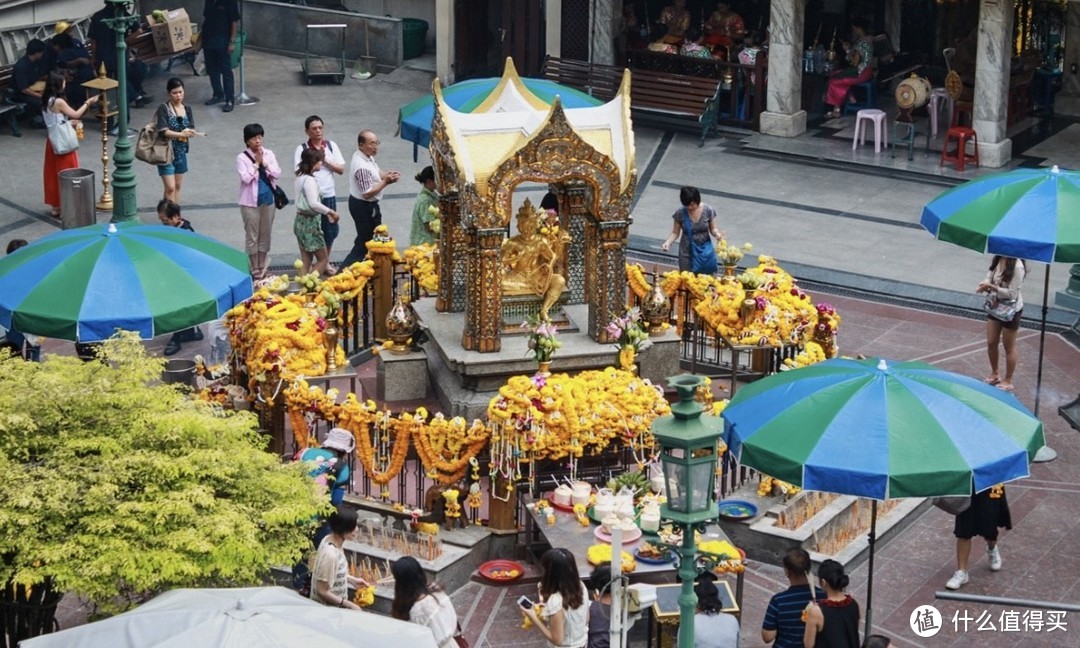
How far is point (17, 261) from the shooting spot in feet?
48.7

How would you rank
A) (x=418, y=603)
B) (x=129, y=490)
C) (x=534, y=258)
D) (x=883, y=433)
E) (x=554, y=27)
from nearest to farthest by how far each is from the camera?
(x=129, y=490), (x=418, y=603), (x=883, y=433), (x=534, y=258), (x=554, y=27)

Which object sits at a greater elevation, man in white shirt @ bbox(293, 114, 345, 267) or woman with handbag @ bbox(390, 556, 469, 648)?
man in white shirt @ bbox(293, 114, 345, 267)

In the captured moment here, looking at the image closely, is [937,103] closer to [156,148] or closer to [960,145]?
[960,145]

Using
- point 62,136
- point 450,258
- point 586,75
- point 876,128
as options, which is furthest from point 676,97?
point 450,258

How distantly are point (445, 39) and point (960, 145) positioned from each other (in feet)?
30.3

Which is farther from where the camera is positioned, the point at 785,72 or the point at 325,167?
the point at 785,72

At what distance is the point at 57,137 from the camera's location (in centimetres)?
2216

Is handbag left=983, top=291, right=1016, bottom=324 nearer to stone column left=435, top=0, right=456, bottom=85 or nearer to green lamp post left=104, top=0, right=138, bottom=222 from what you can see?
green lamp post left=104, top=0, right=138, bottom=222

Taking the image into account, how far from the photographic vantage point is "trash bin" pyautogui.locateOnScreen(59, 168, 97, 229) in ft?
70.1

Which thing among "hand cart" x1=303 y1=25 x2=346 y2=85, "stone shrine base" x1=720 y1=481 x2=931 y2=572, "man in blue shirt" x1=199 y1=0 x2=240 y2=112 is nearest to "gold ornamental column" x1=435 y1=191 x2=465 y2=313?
"stone shrine base" x1=720 y1=481 x2=931 y2=572

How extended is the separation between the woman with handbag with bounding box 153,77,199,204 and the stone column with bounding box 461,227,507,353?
716 centimetres

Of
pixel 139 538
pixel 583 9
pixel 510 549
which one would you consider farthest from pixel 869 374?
pixel 583 9

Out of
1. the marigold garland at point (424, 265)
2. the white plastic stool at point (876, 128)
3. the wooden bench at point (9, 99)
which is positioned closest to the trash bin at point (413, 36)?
the wooden bench at point (9, 99)

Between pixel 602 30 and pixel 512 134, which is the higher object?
pixel 512 134
